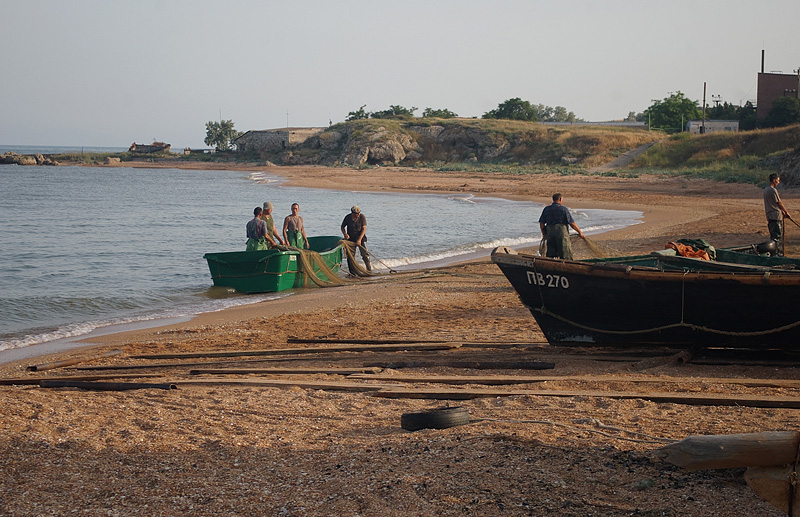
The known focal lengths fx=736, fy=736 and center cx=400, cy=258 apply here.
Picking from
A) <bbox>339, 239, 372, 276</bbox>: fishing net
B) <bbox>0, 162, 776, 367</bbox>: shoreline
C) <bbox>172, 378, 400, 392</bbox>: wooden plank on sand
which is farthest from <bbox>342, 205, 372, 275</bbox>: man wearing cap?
<bbox>172, 378, 400, 392</bbox>: wooden plank on sand

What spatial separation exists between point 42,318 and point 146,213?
890 inches

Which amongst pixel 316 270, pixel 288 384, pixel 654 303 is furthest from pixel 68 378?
pixel 316 270

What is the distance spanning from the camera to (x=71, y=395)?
7051mm

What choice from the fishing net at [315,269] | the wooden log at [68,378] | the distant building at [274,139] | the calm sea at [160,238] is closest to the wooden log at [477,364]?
the wooden log at [68,378]

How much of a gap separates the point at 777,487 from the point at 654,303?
4.04 metres

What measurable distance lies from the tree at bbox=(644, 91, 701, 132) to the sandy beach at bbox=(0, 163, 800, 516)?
73695mm

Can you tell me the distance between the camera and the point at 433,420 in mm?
5574

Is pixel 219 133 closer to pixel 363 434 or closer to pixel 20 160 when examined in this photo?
pixel 20 160

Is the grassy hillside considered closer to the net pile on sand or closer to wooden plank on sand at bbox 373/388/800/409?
the net pile on sand

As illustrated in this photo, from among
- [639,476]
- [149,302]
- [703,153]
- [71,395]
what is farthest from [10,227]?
[703,153]

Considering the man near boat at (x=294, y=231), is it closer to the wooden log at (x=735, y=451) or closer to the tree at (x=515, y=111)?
the wooden log at (x=735, y=451)

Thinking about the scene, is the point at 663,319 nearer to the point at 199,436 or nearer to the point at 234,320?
the point at 199,436

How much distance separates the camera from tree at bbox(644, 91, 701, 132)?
3024 inches

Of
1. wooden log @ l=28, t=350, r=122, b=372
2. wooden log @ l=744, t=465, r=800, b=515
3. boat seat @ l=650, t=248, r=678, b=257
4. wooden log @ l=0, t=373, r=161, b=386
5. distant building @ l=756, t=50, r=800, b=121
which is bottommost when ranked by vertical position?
wooden log @ l=28, t=350, r=122, b=372
